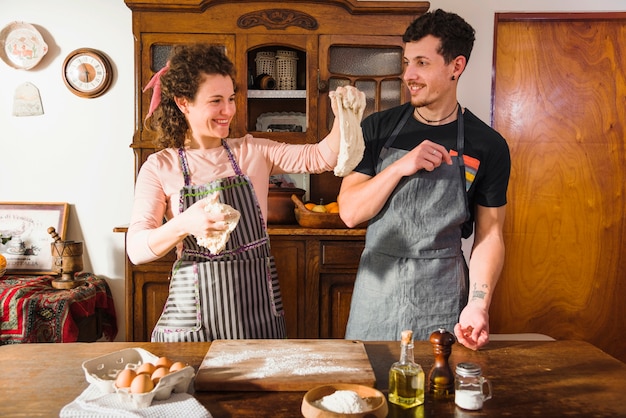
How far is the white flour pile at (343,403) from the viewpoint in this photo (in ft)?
3.65

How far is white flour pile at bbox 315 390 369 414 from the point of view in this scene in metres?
1.11

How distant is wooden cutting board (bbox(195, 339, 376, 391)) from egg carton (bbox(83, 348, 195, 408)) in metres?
0.07

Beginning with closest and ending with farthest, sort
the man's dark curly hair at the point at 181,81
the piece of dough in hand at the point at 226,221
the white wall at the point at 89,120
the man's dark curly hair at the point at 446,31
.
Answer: the piece of dough in hand at the point at 226,221, the man's dark curly hair at the point at 181,81, the man's dark curly hair at the point at 446,31, the white wall at the point at 89,120

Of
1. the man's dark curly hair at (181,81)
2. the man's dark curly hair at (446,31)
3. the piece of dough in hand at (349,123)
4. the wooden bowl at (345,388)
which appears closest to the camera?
the wooden bowl at (345,388)

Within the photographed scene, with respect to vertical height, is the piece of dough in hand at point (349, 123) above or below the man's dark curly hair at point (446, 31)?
below

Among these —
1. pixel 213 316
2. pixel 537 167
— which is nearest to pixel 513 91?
pixel 537 167

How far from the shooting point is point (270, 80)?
3.52 meters

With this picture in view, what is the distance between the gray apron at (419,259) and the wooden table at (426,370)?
0.24 metres

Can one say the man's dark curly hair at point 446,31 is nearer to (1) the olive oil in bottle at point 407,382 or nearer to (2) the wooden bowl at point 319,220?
(1) the olive oil in bottle at point 407,382

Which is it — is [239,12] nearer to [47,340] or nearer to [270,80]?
[270,80]

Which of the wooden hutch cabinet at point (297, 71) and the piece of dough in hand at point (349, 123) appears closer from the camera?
the piece of dough in hand at point (349, 123)

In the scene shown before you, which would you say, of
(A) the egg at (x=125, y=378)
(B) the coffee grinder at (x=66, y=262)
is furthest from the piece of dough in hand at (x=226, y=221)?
(B) the coffee grinder at (x=66, y=262)

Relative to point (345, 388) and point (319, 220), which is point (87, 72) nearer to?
point (319, 220)

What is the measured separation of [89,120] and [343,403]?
329cm
